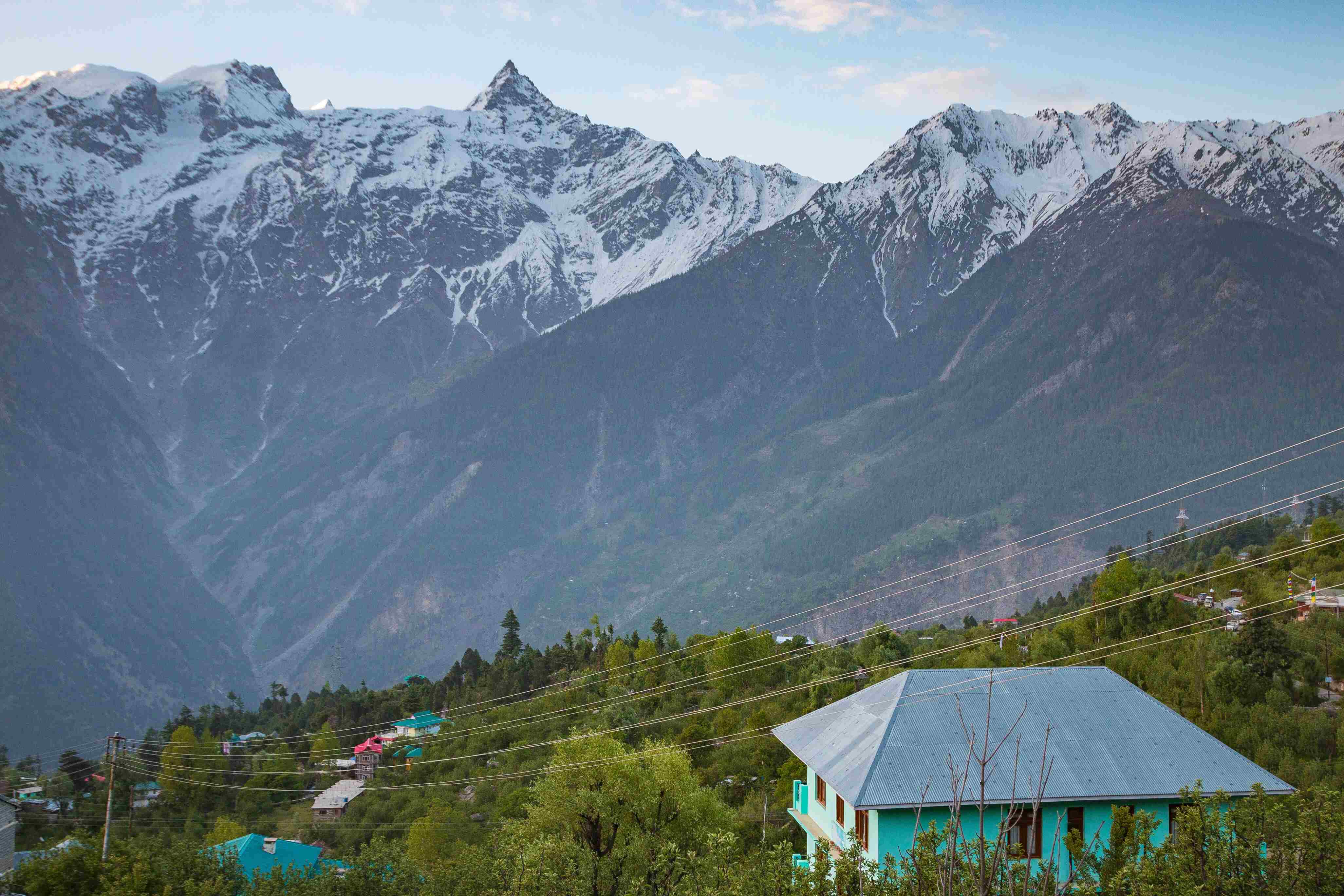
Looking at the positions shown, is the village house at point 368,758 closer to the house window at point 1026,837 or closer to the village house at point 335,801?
the village house at point 335,801

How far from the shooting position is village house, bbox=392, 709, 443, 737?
8650 centimetres

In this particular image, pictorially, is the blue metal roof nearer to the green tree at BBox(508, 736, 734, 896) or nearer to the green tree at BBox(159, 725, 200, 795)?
the green tree at BBox(159, 725, 200, 795)

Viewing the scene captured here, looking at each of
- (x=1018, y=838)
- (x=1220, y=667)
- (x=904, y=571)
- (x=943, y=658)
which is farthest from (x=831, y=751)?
(x=904, y=571)

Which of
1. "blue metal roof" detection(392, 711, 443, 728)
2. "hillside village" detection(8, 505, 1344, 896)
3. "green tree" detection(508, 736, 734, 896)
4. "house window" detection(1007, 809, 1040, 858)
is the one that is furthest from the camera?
"blue metal roof" detection(392, 711, 443, 728)

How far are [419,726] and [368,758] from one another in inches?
257

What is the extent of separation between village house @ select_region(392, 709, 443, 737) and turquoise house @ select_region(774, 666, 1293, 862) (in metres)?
56.3

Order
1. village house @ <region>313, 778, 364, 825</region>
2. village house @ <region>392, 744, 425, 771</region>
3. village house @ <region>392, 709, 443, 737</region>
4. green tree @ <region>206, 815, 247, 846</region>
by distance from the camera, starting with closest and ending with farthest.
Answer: green tree @ <region>206, 815, 247, 846</region> → village house @ <region>313, 778, 364, 825</region> → village house @ <region>392, 744, 425, 771</region> → village house @ <region>392, 709, 443, 737</region>

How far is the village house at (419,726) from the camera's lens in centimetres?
8650

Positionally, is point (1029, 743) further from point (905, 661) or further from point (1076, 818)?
point (905, 661)

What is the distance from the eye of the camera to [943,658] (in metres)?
63.3

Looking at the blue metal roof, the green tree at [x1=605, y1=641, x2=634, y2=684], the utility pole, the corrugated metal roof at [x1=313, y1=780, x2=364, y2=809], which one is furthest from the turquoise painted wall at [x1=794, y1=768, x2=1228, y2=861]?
the blue metal roof

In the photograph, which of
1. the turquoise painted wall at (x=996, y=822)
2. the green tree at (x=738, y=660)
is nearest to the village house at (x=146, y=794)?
the green tree at (x=738, y=660)

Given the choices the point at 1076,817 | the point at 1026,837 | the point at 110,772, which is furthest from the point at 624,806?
the point at 110,772

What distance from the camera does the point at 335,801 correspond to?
72.8 meters
